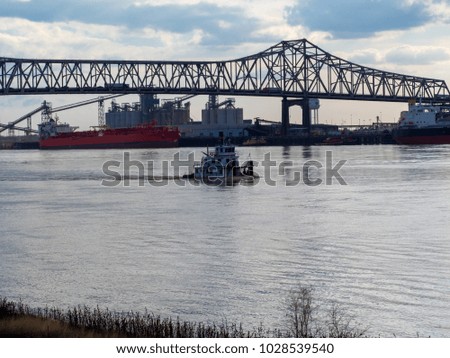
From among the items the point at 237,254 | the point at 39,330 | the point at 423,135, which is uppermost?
the point at 423,135

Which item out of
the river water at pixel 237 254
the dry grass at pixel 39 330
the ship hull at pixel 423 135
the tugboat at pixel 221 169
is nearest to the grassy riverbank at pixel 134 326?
the dry grass at pixel 39 330

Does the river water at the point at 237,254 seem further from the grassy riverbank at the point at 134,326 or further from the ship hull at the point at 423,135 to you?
the ship hull at the point at 423,135

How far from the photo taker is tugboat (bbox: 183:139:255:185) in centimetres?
7594

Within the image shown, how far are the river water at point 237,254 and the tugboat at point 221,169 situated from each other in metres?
17.0

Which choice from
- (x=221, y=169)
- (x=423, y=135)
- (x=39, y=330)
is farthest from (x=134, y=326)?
(x=423, y=135)

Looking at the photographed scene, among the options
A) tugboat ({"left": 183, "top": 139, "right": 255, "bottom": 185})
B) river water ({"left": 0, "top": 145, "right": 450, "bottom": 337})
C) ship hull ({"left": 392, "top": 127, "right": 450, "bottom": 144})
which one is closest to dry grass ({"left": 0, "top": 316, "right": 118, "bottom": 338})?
river water ({"left": 0, "top": 145, "right": 450, "bottom": 337})

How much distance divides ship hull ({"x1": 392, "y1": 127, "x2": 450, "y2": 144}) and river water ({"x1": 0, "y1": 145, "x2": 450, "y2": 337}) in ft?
434

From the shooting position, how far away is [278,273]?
27.7m

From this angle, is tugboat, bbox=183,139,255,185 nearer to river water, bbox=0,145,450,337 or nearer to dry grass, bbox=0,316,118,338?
river water, bbox=0,145,450,337

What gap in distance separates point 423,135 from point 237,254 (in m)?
163

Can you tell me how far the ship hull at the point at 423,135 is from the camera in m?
188

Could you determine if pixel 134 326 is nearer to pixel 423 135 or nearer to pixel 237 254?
pixel 237 254

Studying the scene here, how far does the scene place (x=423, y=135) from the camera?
18950cm
